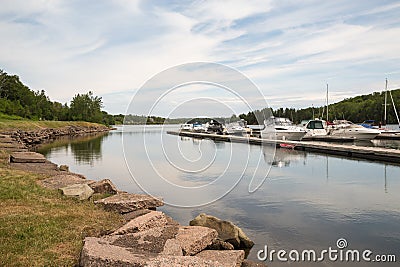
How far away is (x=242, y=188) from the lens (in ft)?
59.3

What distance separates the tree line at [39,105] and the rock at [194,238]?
225 feet

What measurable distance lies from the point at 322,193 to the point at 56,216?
462 inches

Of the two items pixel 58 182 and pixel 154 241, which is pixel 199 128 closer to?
pixel 58 182

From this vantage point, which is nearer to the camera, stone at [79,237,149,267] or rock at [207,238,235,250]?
stone at [79,237,149,267]

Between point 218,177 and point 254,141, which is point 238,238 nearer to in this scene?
point 218,177

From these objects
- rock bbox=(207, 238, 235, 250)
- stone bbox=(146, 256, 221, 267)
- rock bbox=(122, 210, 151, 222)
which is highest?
stone bbox=(146, 256, 221, 267)

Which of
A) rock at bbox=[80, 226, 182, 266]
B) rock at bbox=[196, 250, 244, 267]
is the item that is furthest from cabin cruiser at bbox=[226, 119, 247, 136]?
rock at bbox=[80, 226, 182, 266]

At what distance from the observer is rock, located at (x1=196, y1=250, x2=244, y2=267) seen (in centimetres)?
721

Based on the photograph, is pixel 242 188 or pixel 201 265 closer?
pixel 201 265

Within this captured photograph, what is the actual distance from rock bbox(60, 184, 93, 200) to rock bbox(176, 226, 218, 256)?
4.20m

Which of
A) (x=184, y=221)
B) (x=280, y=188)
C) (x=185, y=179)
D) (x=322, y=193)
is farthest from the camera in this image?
(x=185, y=179)

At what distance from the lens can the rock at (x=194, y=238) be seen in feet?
24.1

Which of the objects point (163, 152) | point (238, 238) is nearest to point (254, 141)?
point (163, 152)

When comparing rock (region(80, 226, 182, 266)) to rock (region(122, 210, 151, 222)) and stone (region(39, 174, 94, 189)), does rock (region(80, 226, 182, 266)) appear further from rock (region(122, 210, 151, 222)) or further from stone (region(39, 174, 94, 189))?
stone (region(39, 174, 94, 189))
